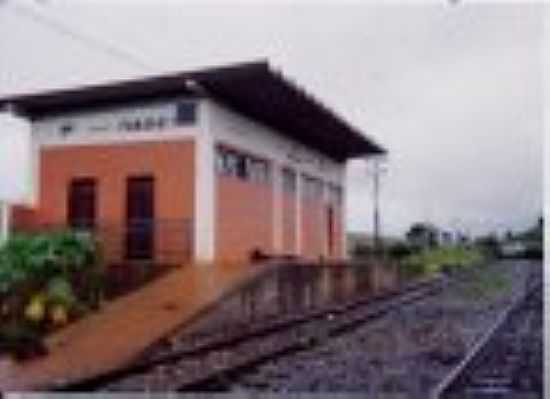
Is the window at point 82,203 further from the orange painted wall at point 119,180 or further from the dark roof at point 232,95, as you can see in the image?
the dark roof at point 232,95

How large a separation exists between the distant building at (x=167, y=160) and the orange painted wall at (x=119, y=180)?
0.8 inches

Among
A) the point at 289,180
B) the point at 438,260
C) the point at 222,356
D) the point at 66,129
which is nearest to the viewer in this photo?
the point at 222,356

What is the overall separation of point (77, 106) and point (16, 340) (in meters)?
9.42

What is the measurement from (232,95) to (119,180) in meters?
2.97

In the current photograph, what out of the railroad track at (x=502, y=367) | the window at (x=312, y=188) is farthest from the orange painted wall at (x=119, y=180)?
the window at (x=312, y=188)

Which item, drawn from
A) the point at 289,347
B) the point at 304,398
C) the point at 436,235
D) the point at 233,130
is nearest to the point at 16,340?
the point at 289,347

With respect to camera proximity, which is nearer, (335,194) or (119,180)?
(119,180)

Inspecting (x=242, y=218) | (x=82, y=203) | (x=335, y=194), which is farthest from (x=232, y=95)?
(x=335, y=194)

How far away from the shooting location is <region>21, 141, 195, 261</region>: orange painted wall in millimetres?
17312

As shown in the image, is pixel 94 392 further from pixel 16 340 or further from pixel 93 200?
pixel 93 200

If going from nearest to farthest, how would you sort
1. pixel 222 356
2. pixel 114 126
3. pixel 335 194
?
1. pixel 222 356
2. pixel 114 126
3. pixel 335 194

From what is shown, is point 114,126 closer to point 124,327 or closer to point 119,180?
point 119,180

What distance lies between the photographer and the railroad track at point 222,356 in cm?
822

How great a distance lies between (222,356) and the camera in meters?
10.5
